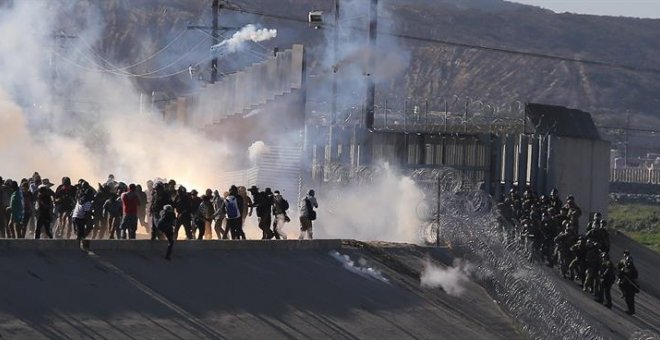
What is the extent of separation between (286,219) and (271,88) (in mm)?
19194

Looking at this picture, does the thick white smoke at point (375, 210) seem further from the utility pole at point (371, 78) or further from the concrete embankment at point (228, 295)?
the concrete embankment at point (228, 295)

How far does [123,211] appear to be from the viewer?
92.5 feet

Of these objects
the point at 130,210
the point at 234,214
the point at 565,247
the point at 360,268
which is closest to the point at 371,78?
the point at 565,247

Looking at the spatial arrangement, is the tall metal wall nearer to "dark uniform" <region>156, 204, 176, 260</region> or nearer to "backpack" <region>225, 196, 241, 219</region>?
"backpack" <region>225, 196, 241, 219</region>

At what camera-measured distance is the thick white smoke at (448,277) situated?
30217 millimetres

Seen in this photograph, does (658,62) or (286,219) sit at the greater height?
(658,62)

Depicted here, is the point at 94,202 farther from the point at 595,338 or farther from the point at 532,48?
the point at 532,48

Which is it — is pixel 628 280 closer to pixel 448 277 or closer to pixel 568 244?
pixel 568 244

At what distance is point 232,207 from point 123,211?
2.70m

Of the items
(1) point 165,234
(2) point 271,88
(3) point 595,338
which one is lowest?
(3) point 595,338

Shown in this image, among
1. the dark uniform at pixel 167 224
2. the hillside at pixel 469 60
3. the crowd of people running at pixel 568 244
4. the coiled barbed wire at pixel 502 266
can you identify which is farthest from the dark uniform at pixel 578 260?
the hillside at pixel 469 60

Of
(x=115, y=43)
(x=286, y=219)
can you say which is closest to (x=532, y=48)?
(x=115, y=43)

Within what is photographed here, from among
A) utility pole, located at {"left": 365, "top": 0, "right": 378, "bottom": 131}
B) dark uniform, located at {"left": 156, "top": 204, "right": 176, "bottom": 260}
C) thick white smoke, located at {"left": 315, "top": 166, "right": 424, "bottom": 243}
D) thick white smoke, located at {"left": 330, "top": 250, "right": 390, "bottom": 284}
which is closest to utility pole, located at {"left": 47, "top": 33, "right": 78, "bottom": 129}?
utility pole, located at {"left": 365, "top": 0, "right": 378, "bottom": 131}

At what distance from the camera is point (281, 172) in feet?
142
